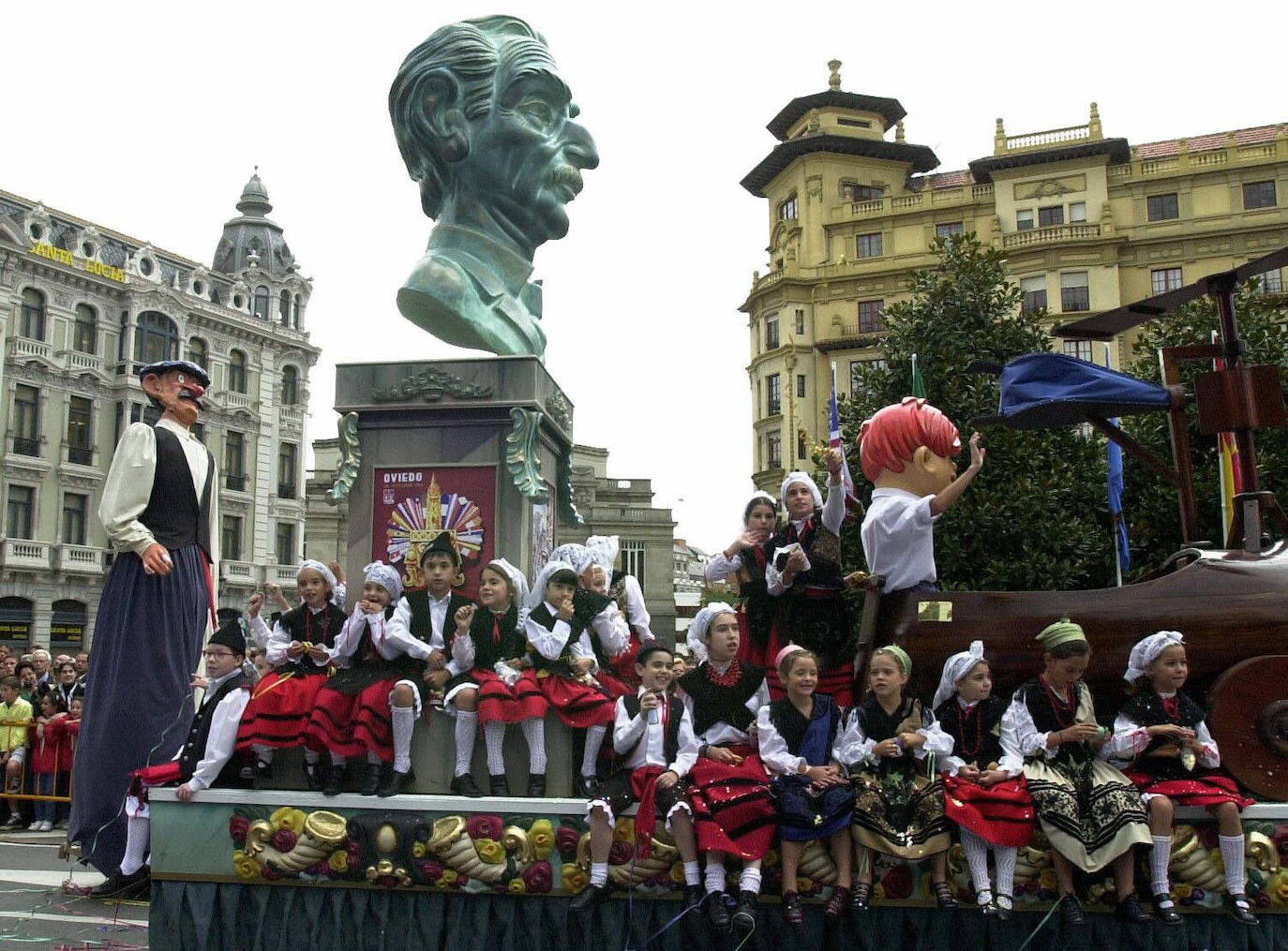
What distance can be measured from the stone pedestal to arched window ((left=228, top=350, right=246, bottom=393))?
32823mm

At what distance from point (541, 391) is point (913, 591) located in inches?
168

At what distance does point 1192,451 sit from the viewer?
15070 mm

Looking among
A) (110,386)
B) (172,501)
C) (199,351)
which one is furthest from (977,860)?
(199,351)

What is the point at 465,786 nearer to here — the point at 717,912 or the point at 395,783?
the point at 395,783

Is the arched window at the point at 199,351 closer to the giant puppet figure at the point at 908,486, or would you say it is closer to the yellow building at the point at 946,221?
the yellow building at the point at 946,221

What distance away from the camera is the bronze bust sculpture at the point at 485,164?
9406mm

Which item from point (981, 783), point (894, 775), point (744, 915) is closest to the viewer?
point (744, 915)

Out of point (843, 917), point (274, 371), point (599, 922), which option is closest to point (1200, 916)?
point (843, 917)

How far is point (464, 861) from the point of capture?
4980 millimetres

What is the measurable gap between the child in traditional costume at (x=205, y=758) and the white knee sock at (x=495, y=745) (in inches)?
47.4

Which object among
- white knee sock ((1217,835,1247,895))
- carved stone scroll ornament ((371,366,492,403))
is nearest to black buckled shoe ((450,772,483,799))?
white knee sock ((1217,835,1247,895))

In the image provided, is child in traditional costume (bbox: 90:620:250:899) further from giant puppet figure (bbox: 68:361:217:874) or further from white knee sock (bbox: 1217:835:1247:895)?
white knee sock (bbox: 1217:835:1247:895)

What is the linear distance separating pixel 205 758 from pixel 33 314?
3347 cm

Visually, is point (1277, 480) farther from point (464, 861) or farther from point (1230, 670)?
point (464, 861)
